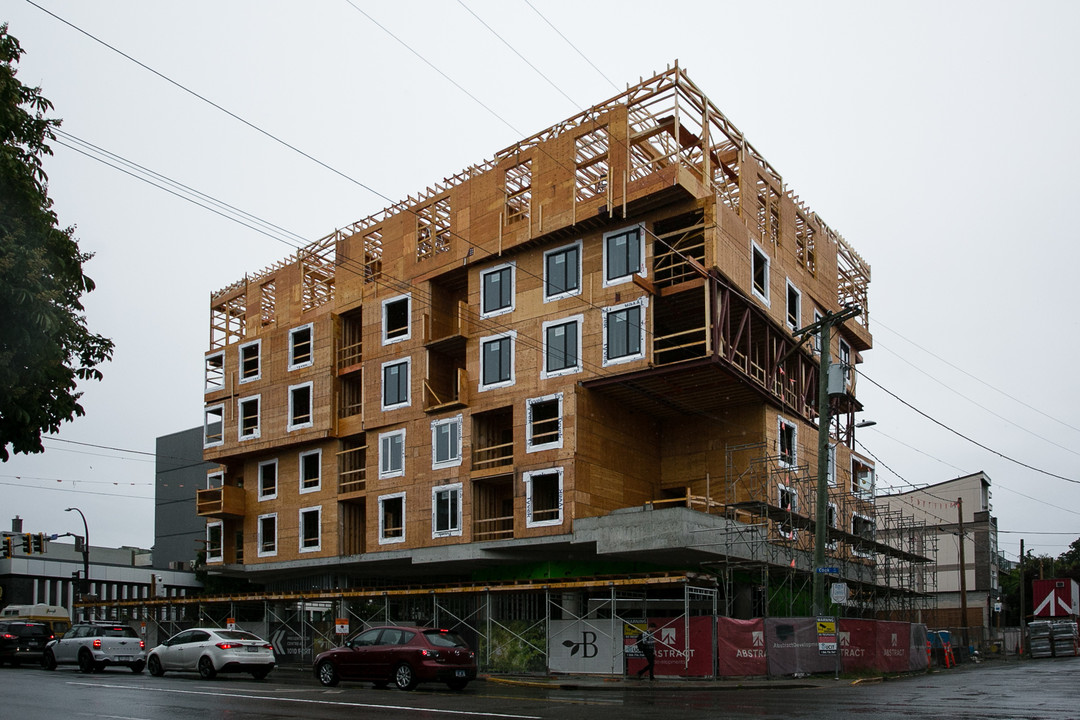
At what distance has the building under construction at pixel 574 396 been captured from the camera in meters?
38.7

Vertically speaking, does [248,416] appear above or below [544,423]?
above

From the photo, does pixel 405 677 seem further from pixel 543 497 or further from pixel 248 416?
pixel 248 416

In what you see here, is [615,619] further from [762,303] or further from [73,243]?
[73,243]

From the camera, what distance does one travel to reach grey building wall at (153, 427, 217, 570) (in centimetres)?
8200

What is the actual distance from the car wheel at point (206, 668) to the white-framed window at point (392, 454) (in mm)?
16580

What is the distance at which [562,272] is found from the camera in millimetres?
42000

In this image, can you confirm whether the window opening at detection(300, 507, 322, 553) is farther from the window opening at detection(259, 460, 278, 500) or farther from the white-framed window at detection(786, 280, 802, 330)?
the white-framed window at detection(786, 280, 802, 330)

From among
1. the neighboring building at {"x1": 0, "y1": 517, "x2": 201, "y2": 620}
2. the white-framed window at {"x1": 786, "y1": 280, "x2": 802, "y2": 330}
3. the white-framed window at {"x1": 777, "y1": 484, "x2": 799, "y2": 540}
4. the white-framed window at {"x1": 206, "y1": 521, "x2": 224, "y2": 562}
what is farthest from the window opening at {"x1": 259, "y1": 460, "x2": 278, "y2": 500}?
the white-framed window at {"x1": 786, "y1": 280, "x2": 802, "y2": 330}

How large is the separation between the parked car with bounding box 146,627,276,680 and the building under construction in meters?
6.92

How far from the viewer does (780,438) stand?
42.5 meters

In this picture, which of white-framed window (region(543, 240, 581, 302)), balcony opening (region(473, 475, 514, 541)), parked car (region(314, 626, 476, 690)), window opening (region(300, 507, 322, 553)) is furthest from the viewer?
window opening (region(300, 507, 322, 553))

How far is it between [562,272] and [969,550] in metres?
48.7

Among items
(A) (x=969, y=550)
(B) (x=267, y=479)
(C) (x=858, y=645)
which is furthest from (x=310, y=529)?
(A) (x=969, y=550)

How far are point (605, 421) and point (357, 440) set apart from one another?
14463 millimetres
